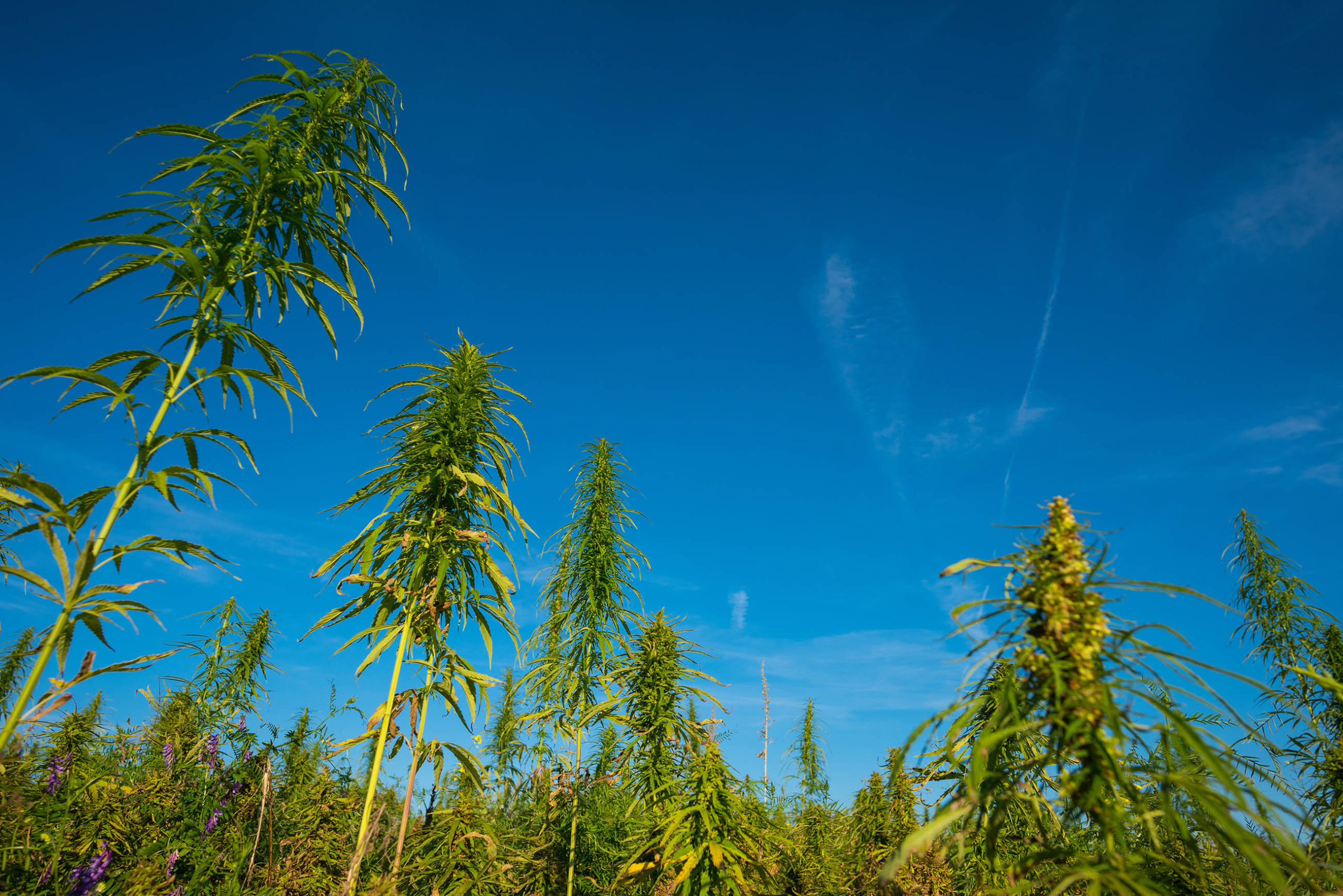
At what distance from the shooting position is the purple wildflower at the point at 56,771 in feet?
25.2

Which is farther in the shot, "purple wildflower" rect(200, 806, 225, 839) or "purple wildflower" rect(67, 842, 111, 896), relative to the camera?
"purple wildflower" rect(200, 806, 225, 839)

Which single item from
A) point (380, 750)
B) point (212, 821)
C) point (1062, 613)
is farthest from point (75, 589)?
point (212, 821)

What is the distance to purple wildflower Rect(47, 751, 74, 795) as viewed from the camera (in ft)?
25.2

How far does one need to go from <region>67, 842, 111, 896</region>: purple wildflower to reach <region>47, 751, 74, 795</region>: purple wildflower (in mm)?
1442

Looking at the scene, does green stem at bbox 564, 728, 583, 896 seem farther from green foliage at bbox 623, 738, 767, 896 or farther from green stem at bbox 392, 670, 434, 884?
green stem at bbox 392, 670, 434, 884

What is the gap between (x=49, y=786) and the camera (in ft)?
25.1

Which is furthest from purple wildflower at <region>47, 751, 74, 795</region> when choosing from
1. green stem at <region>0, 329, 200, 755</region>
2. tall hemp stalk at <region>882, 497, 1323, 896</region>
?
tall hemp stalk at <region>882, 497, 1323, 896</region>

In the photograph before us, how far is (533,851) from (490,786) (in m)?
1.68

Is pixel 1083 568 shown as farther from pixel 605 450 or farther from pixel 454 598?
pixel 605 450

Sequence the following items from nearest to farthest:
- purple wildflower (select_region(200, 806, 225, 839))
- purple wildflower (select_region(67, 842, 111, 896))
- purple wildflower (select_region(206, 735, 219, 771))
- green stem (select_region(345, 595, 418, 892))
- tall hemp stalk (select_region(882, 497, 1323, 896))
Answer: tall hemp stalk (select_region(882, 497, 1323, 896)), green stem (select_region(345, 595, 418, 892)), purple wildflower (select_region(67, 842, 111, 896)), purple wildflower (select_region(200, 806, 225, 839)), purple wildflower (select_region(206, 735, 219, 771))

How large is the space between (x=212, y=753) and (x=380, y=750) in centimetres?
798

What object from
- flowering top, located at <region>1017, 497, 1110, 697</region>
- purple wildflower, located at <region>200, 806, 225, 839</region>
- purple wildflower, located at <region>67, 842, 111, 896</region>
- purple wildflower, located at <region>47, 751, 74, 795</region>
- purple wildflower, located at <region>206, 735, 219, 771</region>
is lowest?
purple wildflower, located at <region>67, 842, 111, 896</region>

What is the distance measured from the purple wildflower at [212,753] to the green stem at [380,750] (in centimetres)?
723

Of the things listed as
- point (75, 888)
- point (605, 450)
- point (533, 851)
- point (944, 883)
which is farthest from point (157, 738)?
point (944, 883)
